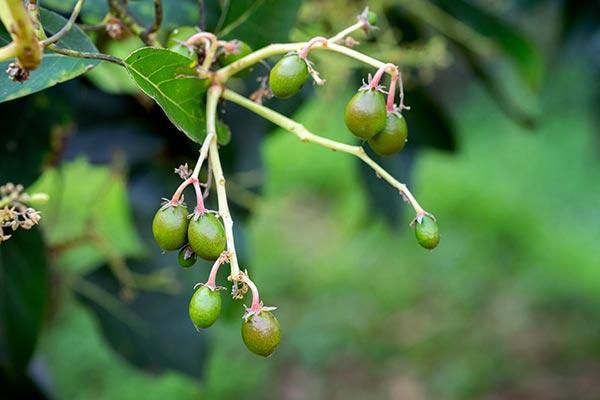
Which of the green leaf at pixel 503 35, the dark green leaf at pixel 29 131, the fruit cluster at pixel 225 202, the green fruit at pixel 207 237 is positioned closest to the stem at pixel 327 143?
the fruit cluster at pixel 225 202

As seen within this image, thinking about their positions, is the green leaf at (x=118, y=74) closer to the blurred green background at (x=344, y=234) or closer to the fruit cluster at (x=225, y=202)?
the blurred green background at (x=344, y=234)

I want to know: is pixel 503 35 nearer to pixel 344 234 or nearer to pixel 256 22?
pixel 256 22

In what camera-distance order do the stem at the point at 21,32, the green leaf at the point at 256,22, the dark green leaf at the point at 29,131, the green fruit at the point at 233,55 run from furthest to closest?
the dark green leaf at the point at 29,131
the green leaf at the point at 256,22
the green fruit at the point at 233,55
the stem at the point at 21,32

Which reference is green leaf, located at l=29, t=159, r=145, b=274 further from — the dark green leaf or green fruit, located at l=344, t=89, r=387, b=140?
green fruit, located at l=344, t=89, r=387, b=140

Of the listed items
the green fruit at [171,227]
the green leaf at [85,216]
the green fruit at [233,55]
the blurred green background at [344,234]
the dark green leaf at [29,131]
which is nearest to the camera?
the green fruit at [171,227]

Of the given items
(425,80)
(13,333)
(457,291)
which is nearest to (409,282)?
(457,291)

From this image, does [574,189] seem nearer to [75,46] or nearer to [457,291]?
[457,291]
